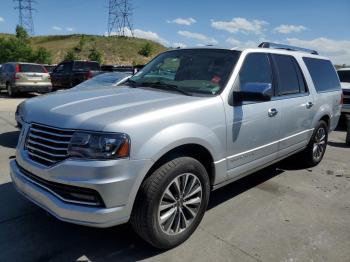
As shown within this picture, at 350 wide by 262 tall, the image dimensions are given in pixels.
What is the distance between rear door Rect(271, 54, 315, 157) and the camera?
4.75 meters

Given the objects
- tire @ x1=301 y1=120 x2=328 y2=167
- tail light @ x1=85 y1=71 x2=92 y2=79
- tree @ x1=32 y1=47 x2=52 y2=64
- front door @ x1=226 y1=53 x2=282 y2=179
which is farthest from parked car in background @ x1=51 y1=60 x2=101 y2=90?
tree @ x1=32 y1=47 x2=52 y2=64

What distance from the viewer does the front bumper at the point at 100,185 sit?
277cm

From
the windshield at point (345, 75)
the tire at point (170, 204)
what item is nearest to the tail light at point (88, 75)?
the windshield at point (345, 75)

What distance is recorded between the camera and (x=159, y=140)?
3.03 metres

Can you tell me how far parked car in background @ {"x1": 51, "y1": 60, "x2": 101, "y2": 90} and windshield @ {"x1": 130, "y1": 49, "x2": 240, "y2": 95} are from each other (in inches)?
514

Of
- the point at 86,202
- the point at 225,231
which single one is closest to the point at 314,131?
the point at 225,231

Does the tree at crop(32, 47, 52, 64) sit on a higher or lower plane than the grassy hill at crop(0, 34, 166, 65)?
lower

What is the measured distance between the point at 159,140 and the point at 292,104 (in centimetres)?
252

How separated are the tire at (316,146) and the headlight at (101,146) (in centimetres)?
388

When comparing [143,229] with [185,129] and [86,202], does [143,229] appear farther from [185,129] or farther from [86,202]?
[185,129]

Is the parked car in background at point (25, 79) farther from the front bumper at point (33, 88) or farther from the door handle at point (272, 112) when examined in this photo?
the door handle at point (272, 112)

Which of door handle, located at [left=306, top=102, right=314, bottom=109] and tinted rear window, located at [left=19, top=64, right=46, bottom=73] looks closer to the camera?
door handle, located at [left=306, top=102, right=314, bottom=109]

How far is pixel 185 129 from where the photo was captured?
3.27 m

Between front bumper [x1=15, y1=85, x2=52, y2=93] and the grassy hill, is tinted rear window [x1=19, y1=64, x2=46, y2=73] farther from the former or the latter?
the grassy hill
